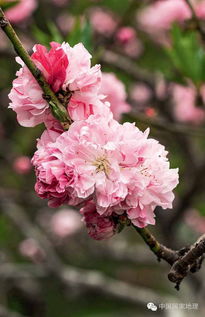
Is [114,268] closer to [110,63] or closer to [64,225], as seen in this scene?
[64,225]

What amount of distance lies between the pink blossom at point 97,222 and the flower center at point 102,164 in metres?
0.08

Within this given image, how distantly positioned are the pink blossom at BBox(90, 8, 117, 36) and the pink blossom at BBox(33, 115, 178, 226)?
2858mm

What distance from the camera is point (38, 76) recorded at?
1.01 m

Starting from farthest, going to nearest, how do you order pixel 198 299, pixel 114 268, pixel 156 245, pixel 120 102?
pixel 114 268 → pixel 198 299 → pixel 120 102 → pixel 156 245

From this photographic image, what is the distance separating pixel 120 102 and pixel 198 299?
5.11 ft

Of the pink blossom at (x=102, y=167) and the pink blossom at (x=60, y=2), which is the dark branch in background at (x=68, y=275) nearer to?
the pink blossom at (x=60, y=2)

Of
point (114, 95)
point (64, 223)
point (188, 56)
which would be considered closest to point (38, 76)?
point (114, 95)

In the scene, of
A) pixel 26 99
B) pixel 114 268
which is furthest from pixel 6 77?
pixel 114 268

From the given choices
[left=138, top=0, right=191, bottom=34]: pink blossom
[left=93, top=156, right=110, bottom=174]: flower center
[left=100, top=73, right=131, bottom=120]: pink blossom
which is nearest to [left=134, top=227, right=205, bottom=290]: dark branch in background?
[left=93, top=156, right=110, bottom=174]: flower center

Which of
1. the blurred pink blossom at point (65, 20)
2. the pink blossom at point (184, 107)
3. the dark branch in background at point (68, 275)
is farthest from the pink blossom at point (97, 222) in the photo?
the blurred pink blossom at point (65, 20)

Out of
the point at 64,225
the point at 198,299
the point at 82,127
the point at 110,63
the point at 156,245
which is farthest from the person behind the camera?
the point at 64,225

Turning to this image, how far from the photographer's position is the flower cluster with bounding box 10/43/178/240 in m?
0.97

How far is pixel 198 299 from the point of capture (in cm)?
312

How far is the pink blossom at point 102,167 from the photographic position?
96 centimetres
